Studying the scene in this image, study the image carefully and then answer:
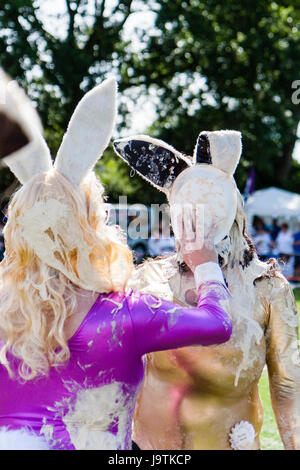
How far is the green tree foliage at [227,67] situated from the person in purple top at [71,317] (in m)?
13.1

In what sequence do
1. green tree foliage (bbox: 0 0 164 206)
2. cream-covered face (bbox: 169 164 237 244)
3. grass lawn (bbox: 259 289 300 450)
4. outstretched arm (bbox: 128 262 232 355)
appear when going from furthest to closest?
green tree foliage (bbox: 0 0 164 206) → grass lawn (bbox: 259 289 300 450) → cream-covered face (bbox: 169 164 237 244) → outstretched arm (bbox: 128 262 232 355)

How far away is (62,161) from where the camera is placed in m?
1.38

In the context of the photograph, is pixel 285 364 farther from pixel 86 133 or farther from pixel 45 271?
pixel 86 133

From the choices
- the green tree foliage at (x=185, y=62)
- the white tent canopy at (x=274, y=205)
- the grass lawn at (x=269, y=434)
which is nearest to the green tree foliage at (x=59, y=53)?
the green tree foliage at (x=185, y=62)

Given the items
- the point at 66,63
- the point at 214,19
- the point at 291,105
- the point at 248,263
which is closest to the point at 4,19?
the point at 66,63

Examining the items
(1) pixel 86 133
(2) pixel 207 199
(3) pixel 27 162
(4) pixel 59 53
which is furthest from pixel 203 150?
(4) pixel 59 53

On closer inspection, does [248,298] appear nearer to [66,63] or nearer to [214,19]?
[66,63]

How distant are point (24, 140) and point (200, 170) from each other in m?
0.57

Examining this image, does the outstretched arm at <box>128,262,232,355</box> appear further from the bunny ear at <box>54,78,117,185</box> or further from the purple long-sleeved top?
the bunny ear at <box>54,78,117,185</box>

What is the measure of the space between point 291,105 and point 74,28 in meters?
6.30

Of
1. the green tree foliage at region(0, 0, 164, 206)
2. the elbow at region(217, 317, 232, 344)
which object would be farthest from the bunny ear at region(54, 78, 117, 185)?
the green tree foliage at region(0, 0, 164, 206)

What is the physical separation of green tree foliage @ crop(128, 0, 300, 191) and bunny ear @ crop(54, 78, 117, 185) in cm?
1297

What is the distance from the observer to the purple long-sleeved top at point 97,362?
1.28 meters

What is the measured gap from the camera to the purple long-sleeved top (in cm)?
128
